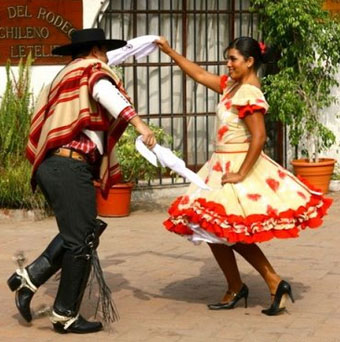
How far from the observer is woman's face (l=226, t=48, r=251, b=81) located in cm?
683

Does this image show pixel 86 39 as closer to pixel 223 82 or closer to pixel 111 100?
pixel 111 100

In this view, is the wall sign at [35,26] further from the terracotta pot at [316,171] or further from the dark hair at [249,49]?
the dark hair at [249,49]

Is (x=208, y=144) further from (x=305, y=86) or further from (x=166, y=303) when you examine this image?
(x=166, y=303)

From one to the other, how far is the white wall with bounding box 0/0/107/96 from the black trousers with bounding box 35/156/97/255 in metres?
4.86

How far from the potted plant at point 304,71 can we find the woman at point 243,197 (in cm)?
496

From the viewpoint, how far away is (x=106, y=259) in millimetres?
8727

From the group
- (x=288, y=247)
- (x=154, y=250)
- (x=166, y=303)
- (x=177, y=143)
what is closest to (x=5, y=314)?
(x=166, y=303)

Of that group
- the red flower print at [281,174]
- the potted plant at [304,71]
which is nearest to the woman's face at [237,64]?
the red flower print at [281,174]

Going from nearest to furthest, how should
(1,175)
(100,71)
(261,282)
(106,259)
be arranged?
1. (100,71)
2. (261,282)
3. (106,259)
4. (1,175)


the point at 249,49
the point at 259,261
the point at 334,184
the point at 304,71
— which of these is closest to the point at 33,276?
the point at 259,261

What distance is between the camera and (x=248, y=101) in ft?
22.0

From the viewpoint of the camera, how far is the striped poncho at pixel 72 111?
20.4 ft

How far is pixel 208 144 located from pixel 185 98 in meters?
0.62

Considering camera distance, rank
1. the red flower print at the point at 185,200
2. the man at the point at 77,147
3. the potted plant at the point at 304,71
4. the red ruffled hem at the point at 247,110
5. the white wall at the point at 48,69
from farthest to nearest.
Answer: the potted plant at the point at 304,71, the white wall at the point at 48,69, the red flower print at the point at 185,200, the red ruffled hem at the point at 247,110, the man at the point at 77,147
